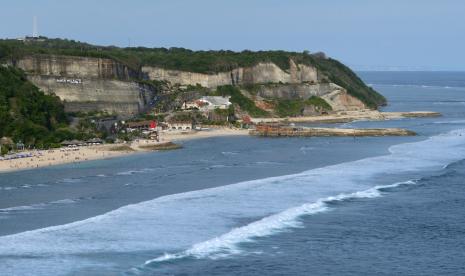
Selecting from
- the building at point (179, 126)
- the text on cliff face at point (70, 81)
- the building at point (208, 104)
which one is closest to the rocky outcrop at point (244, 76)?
the building at point (208, 104)

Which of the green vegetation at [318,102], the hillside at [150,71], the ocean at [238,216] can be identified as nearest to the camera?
the ocean at [238,216]

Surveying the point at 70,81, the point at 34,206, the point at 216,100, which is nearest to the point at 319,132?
the point at 216,100

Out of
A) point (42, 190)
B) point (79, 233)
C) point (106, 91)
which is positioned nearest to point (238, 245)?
point (79, 233)

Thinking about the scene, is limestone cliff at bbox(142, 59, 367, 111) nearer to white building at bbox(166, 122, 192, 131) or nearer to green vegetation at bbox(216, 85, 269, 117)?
green vegetation at bbox(216, 85, 269, 117)

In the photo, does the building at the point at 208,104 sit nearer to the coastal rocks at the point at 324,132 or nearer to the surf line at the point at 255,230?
the coastal rocks at the point at 324,132

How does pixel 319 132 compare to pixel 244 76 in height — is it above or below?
below

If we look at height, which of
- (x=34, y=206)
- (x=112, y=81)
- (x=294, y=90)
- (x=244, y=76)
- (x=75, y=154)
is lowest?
(x=34, y=206)

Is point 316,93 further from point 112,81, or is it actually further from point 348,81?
point 112,81

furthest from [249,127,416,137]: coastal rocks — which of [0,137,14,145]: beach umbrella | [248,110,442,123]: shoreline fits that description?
[0,137,14,145]: beach umbrella
